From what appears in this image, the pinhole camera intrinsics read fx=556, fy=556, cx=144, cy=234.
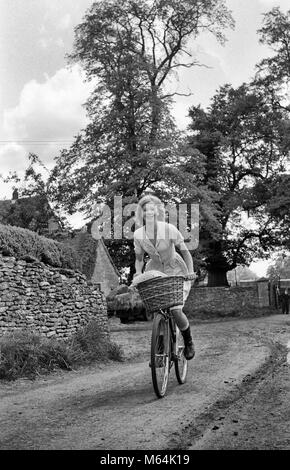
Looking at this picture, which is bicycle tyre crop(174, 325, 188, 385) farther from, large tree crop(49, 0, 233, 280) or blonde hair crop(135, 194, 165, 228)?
large tree crop(49, 0, 233, 280)

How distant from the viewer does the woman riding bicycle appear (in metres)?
6.13

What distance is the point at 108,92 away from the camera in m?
31.4

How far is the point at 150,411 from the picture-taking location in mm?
4863

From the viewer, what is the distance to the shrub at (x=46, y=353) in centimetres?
782

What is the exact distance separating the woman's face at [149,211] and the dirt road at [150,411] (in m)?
1.88

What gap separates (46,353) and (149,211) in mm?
3614

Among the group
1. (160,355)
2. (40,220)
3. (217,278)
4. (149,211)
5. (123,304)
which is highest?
(40,220)

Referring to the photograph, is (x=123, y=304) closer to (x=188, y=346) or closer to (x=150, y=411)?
(x=188, y=346)

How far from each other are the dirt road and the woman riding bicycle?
926 millimetres

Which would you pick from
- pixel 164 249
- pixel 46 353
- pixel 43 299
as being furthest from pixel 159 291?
pixel 43 299

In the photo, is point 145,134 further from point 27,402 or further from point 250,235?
point 27,402

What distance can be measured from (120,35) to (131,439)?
31.4 m

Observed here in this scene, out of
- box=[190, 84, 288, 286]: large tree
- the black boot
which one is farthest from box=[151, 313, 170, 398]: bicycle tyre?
box=[190, 84, 288, 286]: large tree
